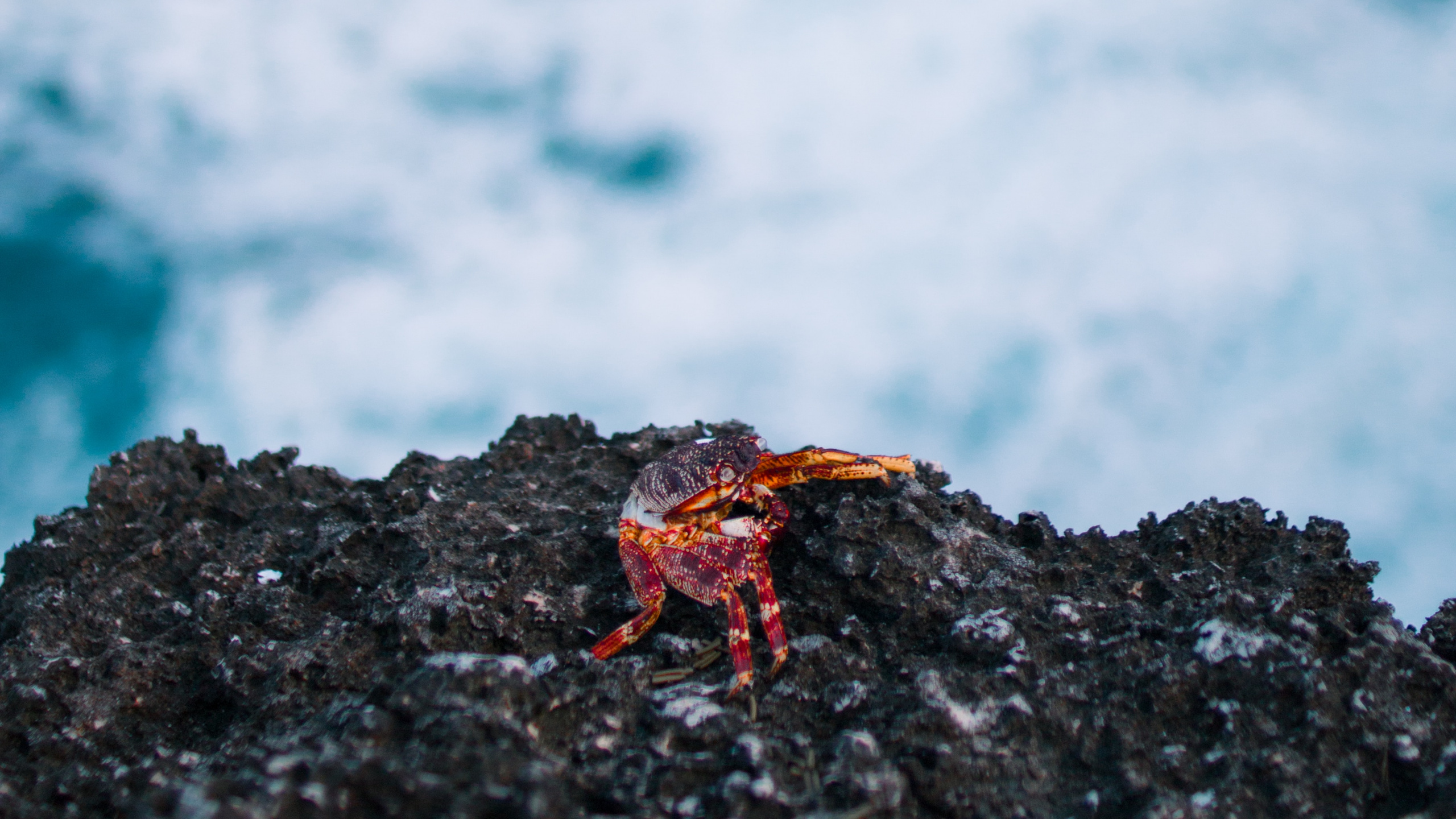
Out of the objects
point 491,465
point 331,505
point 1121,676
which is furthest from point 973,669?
point 331,505

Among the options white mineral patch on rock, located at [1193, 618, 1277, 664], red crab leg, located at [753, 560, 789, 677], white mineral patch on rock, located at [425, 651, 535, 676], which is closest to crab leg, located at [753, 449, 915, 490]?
red crab leg, located at [753, 560, 789, 677]

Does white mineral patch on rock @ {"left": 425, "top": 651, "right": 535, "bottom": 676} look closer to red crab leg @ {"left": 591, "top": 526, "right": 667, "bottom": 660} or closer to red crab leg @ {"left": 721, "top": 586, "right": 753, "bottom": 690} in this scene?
red crab leg @ {"left": 591, "top": 526, "right": 667, "bottom": 660}

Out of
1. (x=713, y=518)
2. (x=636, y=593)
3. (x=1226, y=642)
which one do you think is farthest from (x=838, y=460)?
(x=1226, y=642)

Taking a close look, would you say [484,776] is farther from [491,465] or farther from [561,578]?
[491,465]

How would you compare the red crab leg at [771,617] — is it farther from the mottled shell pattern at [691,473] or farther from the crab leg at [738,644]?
the mottled shell pattern at [691,473]

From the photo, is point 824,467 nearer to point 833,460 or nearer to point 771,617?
point 833,460

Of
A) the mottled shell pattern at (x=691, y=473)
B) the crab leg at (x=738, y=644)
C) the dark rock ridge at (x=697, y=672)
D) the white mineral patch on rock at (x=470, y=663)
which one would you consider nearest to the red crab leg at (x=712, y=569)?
the crab leg at (x=738, y=644)
